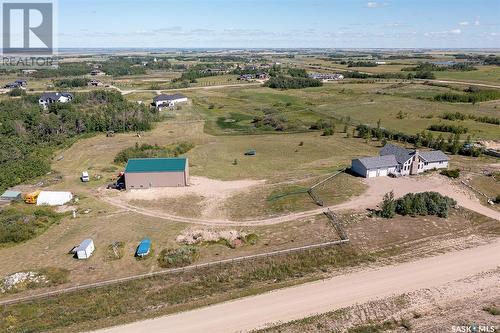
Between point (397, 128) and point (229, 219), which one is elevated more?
point (397, 128)

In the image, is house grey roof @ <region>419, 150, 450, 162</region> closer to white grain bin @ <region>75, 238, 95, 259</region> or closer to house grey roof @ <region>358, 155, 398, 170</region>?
house grey roof @ <region>358, 155, 398, 170</region>

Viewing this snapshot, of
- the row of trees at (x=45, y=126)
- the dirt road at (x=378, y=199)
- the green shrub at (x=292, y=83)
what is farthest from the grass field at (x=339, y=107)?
the dirt road at (x=378, y=199)

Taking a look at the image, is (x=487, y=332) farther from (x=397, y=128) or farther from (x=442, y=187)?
(x=397, y=128)

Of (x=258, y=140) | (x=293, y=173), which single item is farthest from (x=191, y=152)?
(x=293, y=173)

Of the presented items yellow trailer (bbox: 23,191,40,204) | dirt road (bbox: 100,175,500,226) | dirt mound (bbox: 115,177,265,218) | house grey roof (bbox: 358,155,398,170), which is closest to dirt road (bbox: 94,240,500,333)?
dirt road (bbox: 100,175,500,226)

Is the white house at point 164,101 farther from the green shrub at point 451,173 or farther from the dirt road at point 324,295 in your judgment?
the dirt road at point 324,295

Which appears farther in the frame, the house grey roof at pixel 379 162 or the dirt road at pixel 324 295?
the house grey roof at pixel 379 162
